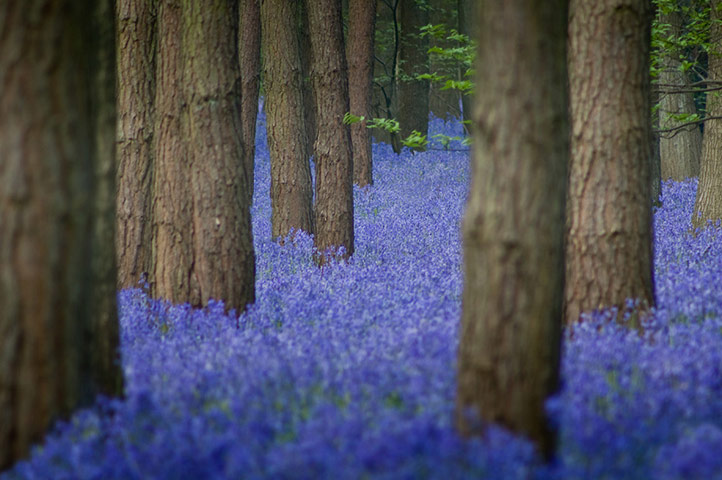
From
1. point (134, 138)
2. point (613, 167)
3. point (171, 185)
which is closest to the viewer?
point (613, 167)

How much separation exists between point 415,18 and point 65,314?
2060 cm

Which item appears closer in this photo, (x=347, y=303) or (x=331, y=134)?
(x=347, y=303)

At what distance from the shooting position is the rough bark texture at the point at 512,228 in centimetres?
314

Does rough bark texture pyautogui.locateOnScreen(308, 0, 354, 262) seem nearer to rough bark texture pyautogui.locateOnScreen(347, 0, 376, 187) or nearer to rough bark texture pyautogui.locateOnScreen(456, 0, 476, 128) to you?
rough bark texture pyautogui.locateOnScreen(347, 0, 376, 187)

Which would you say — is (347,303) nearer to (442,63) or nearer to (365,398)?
(365,398)

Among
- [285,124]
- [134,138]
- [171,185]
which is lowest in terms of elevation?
[171,185]

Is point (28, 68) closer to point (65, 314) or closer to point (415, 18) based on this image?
point (65, 314)

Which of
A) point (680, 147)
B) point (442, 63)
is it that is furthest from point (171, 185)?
point (442, 63)

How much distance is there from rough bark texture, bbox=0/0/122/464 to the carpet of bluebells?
239 mm

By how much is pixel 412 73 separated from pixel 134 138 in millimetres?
14409

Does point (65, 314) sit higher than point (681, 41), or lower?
lower

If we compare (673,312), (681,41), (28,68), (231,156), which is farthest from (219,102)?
(681,41)

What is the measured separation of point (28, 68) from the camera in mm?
3477

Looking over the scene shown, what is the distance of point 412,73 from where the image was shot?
21.4 meters
